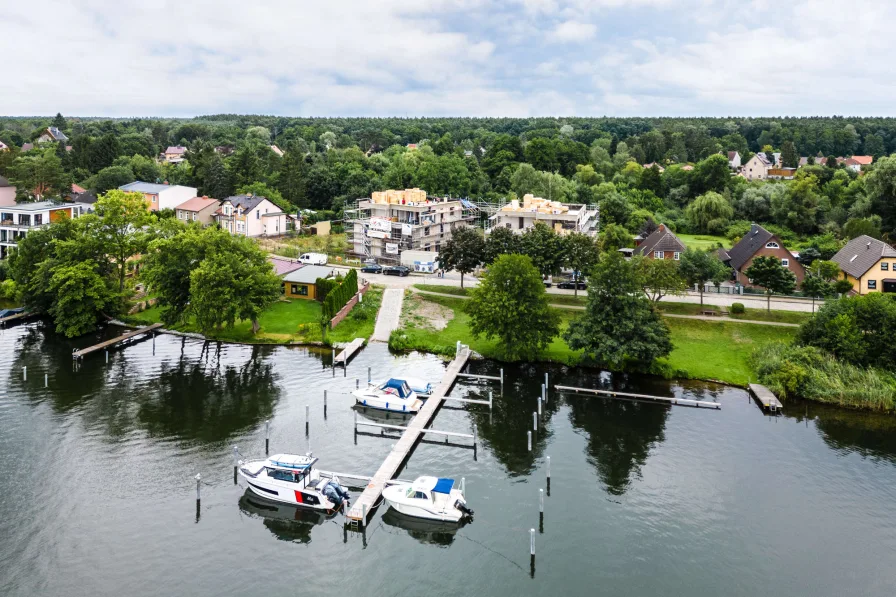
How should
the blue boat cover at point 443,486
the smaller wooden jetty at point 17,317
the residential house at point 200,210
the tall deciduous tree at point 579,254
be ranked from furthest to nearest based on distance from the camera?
the residential house at point 200,210 → the tall deciduous tree at point 579,254 → the smaller wooden jetty at point 17,317 → the blue boat cover at point 443,486

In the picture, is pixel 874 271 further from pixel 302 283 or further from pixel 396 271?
pixel 302 283

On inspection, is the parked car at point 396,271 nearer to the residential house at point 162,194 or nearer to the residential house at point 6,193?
the residential house at point 162,194

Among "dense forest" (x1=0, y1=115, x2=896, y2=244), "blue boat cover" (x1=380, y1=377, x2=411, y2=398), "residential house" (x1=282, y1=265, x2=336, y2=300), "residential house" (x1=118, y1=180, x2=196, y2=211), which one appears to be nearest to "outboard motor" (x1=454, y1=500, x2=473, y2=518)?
"blue boat cover" (x1=380, y1=377, x2=411, y2=398)

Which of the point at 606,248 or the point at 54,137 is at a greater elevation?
the point at 54,137

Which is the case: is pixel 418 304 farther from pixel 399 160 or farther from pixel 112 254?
pixel 399 160

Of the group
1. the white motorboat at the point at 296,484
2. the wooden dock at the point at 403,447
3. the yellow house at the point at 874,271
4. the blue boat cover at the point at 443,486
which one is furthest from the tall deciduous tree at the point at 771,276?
the white motorboat at the point at 296,484

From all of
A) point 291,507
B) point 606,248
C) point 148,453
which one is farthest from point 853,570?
point 606,248

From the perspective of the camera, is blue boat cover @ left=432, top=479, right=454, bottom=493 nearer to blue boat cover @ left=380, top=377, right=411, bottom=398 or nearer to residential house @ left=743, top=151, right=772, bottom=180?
blue boat cover @ left=380, top=377, right=411, bottom=398

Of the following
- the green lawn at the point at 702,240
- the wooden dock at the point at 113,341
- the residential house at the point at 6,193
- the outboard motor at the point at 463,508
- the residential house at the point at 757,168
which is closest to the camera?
the outboard motor at the point at 463,508
